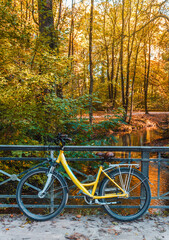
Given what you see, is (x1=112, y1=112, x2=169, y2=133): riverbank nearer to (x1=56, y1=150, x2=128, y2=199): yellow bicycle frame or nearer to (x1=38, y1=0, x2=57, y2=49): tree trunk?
(x1=38, y1=0, x2=57, y2=49): tree trunk

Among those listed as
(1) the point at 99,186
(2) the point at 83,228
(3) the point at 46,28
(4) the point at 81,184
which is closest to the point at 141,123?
(3) the point at 46,28

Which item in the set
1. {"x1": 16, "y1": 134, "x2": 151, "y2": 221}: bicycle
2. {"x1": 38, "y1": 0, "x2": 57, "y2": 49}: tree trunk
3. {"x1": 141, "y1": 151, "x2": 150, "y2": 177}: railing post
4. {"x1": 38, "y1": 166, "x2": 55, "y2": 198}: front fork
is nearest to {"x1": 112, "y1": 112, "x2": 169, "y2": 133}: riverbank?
{"x1": 38, "y1": 0, "x2": 57, "y2": 49}: tree trunk

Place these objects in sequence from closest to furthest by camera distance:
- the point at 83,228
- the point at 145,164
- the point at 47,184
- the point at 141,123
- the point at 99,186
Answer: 1. the point at 83,228
2. the point at 47,184
3. the point at 99,186
4. the point at 145,164
5. the point at 141,123

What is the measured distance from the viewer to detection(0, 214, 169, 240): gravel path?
269cm

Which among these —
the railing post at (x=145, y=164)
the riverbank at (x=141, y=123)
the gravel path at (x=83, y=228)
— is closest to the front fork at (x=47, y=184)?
the gravel path at (x=83, y=228)

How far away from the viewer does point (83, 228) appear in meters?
2.91

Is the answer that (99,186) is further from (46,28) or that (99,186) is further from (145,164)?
(46,28)

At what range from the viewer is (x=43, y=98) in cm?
620

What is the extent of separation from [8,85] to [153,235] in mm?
4680

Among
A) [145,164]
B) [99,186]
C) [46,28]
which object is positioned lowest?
[99,186]

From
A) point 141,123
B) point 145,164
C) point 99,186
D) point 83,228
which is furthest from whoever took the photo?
point 141,123

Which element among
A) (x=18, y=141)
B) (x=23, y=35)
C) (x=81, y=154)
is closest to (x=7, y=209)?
(x=18, y=141)

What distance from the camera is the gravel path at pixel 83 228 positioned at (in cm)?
269

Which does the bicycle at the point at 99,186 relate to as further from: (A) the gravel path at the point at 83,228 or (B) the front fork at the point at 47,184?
(A) the gravel path at the point at 83,228
